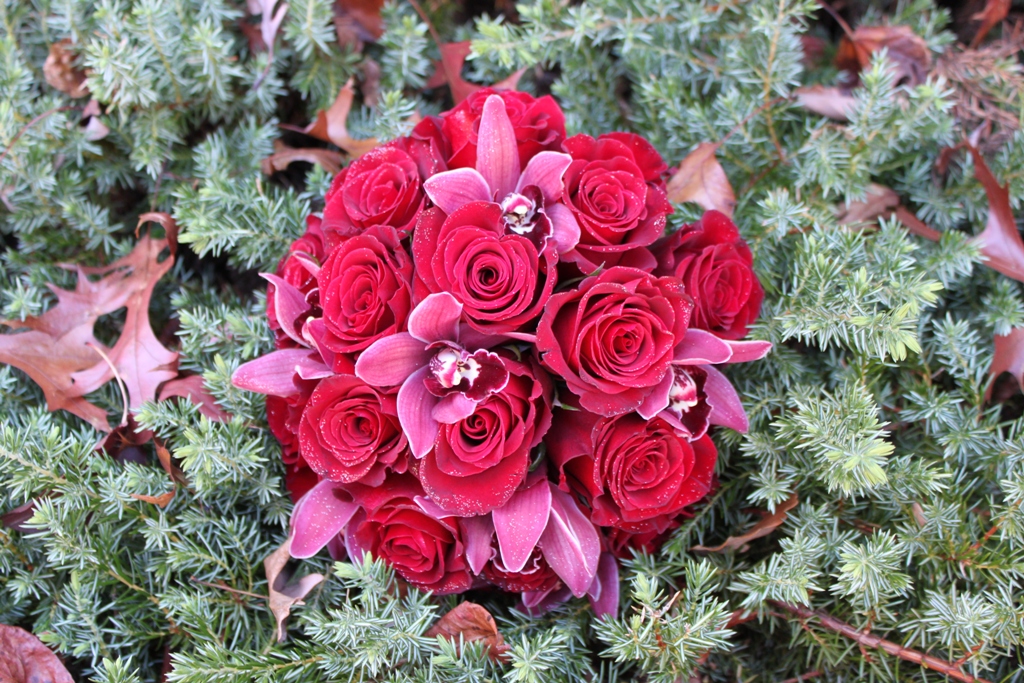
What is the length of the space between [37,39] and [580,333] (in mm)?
1271

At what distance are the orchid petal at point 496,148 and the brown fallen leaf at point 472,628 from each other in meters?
0.55

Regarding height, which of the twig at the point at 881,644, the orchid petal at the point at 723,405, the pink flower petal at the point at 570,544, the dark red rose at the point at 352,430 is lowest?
the twig at the point at 881,644

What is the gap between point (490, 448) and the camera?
34.5 inches

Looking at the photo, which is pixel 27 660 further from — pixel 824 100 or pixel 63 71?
pixel 824 100

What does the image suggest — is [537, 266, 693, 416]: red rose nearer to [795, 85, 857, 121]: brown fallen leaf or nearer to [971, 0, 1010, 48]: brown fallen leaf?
[795, 85, 857, 121]: brown fallen leaf

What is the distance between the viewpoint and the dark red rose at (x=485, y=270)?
872 mm

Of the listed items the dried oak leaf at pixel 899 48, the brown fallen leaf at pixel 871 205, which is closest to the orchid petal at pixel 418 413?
the brown fallen leaf at pixel 871 205

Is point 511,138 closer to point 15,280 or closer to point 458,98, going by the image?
point 458,98

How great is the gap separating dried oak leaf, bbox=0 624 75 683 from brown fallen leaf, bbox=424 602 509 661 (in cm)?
51

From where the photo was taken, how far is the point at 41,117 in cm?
129

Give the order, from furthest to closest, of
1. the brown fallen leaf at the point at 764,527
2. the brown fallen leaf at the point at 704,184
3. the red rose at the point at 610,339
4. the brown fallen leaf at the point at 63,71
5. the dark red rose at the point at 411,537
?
the brown fallen leaf at the point at 63,71
the brown fallen leaf at the point at 704,184
the brown fallen leaf at the point at 764,527
the dark red rose at the point at 411,537
the red rose at the point at 610,339

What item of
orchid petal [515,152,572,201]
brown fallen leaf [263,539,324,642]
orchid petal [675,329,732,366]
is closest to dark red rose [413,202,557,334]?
orchid petal [515,152,572,201]

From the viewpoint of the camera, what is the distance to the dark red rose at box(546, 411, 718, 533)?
932mm

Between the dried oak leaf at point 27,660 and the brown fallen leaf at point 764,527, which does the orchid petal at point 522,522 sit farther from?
the dried oak leaf at point 27,660
